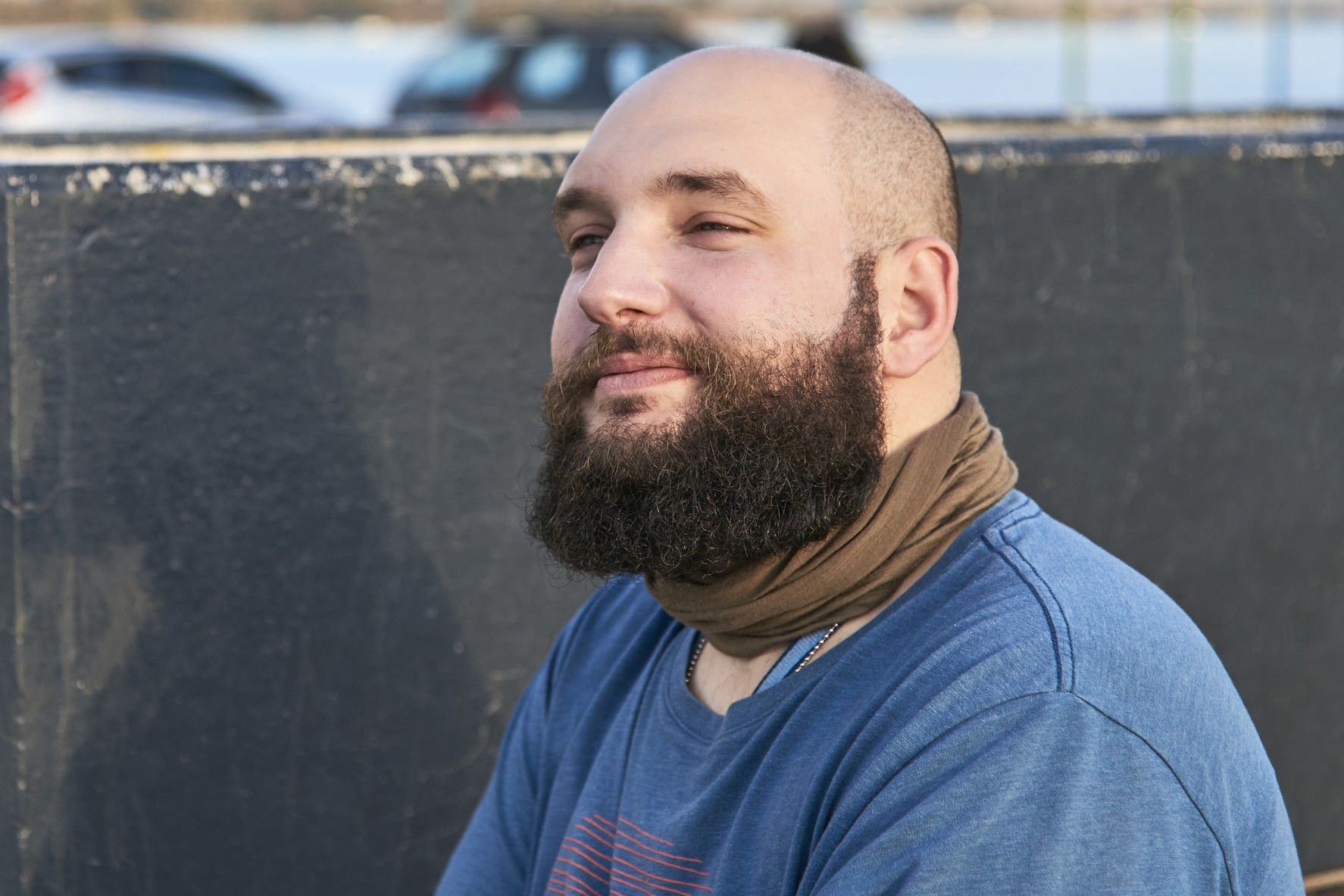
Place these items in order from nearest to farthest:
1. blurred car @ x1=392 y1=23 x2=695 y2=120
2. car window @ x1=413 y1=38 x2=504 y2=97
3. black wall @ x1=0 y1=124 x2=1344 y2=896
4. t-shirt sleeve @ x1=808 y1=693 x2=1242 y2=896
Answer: t-shirt sleeve @ x1=808 y1=693 x2=1242 y2=896 → black wall @ x1=0 y1=124 x2=1344 y2=896 → blurred car @ x1=392 y1=23 x2=695 y2=120 → car window @ x1=413 y1=38 x2=504 y2=97

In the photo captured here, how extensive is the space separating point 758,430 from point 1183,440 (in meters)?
2.27

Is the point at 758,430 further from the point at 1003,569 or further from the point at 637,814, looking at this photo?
the point at 637,814

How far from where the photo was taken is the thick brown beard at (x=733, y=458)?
1.89 metres

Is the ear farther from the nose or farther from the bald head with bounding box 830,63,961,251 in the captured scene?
the nose

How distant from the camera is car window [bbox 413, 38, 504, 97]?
41.5 feet

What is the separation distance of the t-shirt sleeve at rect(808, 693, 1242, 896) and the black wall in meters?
1.72

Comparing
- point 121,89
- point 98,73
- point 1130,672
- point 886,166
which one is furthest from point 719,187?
point 98,73

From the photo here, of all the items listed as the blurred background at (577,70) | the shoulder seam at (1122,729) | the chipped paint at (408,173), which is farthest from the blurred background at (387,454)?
the blurred background at (577,70)

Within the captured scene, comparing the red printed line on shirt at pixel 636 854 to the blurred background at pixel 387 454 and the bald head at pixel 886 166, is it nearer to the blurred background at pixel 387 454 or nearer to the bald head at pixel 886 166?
the bald head at pixel 886 166

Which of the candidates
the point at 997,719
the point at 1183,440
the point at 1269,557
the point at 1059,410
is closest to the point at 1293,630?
the point at 1269,557

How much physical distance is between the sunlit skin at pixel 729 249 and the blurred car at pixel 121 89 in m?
12.2

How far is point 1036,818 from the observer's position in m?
1.49

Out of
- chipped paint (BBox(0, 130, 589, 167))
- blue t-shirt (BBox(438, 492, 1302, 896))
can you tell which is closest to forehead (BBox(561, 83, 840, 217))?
blue t-shirt (BBox(438, 492, 1302, 896))

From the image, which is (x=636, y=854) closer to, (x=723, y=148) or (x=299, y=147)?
(x=723, y=148)
